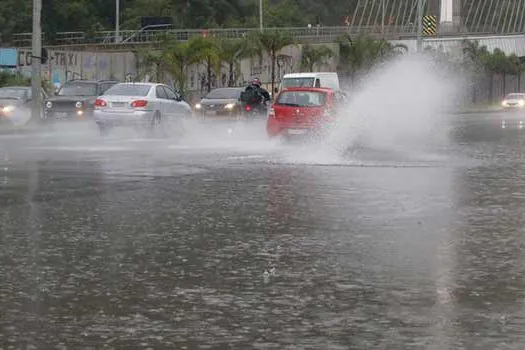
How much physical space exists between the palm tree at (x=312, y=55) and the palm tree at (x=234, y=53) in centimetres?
645

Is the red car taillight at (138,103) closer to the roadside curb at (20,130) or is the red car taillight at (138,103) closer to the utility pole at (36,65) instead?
the roadside curb at (20,130)

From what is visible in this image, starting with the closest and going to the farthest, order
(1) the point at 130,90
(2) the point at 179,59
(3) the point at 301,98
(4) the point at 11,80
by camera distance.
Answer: (3) the point at 301,98 → (1) the point at 130,90 → (4) the point at 11,80 → (2) the point at 179,59

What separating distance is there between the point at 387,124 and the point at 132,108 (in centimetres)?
1013

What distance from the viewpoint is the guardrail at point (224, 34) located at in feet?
264

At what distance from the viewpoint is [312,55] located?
74.1m

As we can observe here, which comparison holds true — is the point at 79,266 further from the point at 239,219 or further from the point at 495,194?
the point at 495,194

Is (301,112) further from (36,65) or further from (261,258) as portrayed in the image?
(261,258)

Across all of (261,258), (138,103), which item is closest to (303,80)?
(138,103)

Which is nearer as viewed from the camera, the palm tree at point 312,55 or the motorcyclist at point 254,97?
the motorcyclist at point 254,97

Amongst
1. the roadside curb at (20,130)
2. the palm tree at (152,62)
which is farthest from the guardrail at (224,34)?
the roadside curb at (20,130)

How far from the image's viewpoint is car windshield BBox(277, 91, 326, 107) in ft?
102

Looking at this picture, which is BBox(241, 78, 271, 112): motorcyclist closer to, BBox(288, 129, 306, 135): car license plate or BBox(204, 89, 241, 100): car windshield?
BBox(204, 89, 241, 100): car windshield

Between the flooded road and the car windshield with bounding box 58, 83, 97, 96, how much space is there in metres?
18.7

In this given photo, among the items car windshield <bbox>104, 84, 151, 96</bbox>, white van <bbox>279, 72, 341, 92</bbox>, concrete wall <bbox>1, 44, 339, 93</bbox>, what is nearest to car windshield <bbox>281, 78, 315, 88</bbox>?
white van <bbox>279, 72, 341, 92</bbox>
